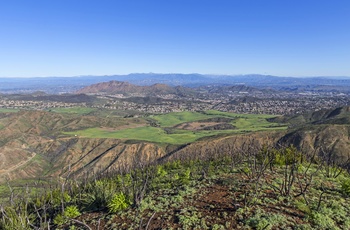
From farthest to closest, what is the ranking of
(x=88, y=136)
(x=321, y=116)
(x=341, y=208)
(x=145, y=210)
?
1. (x=321, y=116)
2. (x=88, y=136)
3. (x=145, y=210)
4. (x=341, y=208)

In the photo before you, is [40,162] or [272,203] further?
[40,162]

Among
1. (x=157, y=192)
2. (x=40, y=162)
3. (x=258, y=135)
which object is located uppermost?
(x=157, y=192)

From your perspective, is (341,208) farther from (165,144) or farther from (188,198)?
(165,144)

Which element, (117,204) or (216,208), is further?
(117,204)

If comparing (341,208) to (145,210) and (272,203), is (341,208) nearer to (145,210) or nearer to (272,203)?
(272,203)

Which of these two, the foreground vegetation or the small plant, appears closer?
the foreground vegetation

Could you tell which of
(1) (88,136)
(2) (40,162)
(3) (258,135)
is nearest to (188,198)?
(3) (258,135)

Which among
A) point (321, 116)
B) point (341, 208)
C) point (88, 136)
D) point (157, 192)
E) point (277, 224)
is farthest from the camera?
point (321, 116)

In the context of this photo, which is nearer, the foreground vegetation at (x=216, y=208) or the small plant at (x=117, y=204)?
the foreground vegetation at (x=216, y=208)

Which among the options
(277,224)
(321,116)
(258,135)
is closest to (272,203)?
(277,224)

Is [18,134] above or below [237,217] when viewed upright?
below
